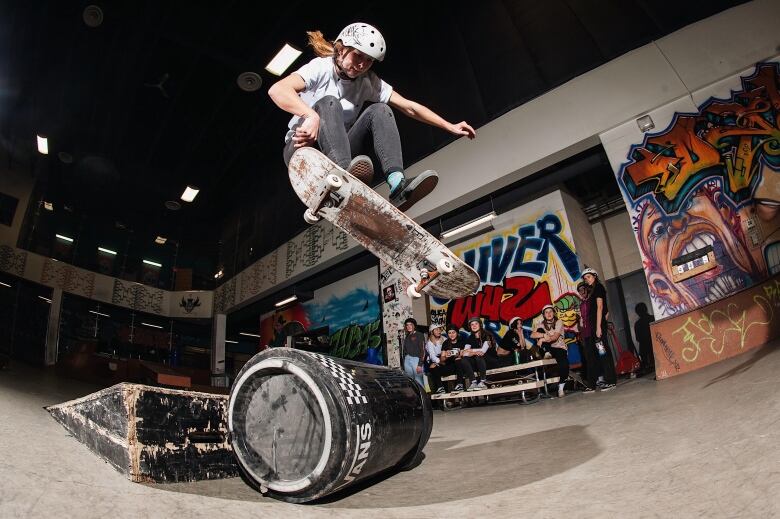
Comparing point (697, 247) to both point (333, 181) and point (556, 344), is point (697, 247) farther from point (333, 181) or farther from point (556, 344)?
point (333, 181)

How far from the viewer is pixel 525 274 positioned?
29.0ft

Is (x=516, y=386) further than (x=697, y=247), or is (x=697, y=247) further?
(x=516, y=386)

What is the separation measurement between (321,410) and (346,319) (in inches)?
412

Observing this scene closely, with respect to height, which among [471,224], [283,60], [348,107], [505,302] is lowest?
[505,302]

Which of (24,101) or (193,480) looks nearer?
(193,480)

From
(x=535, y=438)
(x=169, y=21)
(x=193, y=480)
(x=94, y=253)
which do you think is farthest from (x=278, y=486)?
(x=94, y=253)

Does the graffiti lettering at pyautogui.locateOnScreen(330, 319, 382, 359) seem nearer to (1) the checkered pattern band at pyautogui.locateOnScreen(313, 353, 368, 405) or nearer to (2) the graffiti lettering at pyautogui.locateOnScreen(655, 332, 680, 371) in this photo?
(2) the graffiti lettering at pyautogui.locateOnScreen(655, 332, 680, 371)

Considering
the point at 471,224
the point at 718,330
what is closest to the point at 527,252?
the point at 471,224

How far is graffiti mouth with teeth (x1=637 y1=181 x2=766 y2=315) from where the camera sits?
507 centimetres

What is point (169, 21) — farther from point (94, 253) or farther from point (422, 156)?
point (94, 253)

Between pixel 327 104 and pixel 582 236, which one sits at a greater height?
pixel 582 236

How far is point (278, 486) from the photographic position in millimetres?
1455

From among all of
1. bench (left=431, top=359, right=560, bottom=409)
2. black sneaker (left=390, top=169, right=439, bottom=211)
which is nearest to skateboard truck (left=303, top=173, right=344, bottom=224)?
black sneaker (left=390, top=169, right=439, bottom=211)

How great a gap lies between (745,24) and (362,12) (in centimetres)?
665
